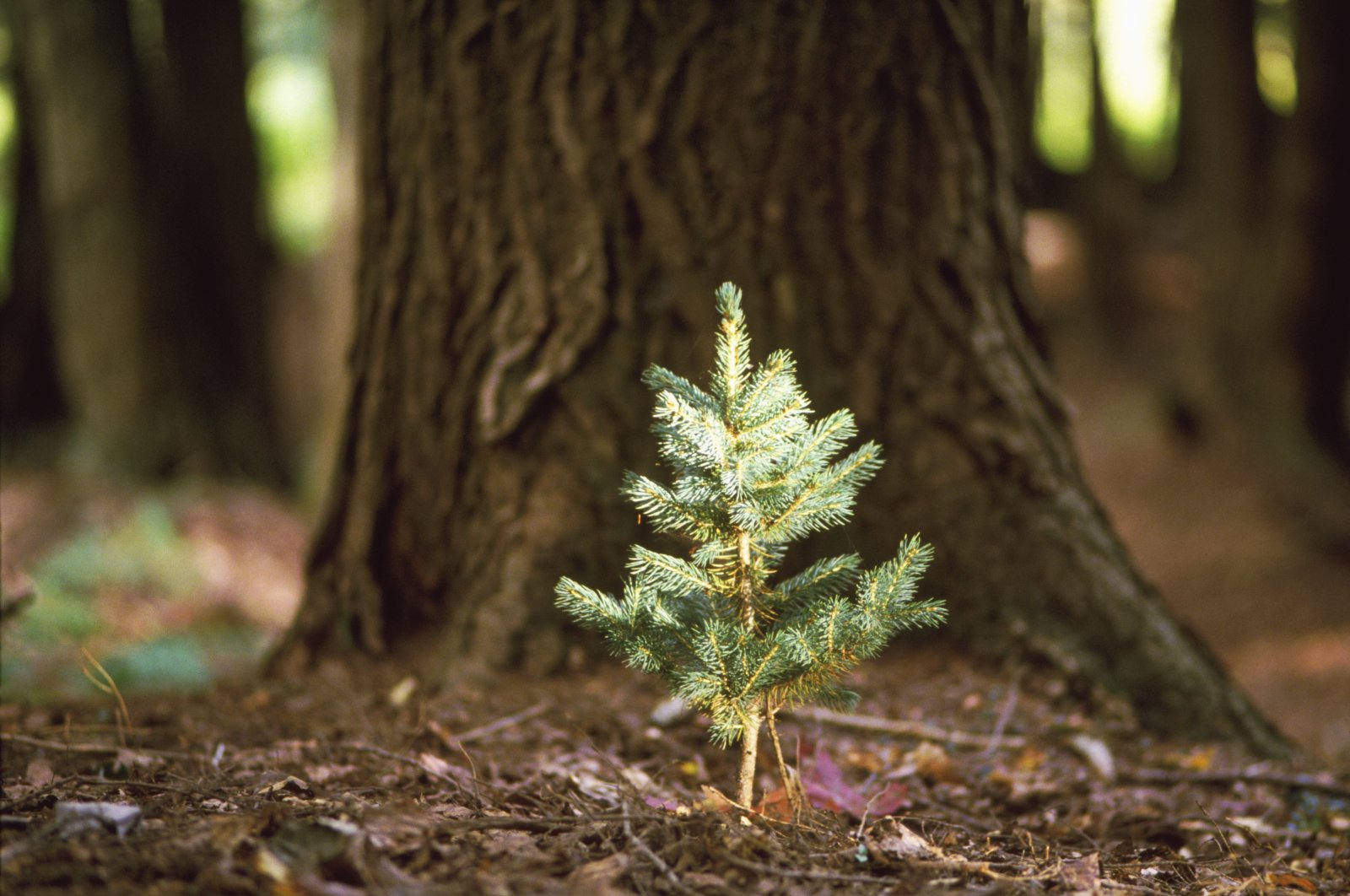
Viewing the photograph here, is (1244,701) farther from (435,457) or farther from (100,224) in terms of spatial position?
(100,224)

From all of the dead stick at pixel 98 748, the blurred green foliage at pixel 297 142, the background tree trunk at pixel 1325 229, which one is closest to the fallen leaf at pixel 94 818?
the dead stick at pixel 98 748

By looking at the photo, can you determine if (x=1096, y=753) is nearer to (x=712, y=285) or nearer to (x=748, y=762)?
(x=748, y=762)

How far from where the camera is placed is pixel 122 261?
739 cm

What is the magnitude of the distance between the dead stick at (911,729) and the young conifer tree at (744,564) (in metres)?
0.78

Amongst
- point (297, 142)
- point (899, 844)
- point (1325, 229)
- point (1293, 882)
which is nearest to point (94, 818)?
point (899, 844)

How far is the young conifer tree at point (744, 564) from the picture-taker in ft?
5.83

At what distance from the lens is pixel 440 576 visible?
3012 mm

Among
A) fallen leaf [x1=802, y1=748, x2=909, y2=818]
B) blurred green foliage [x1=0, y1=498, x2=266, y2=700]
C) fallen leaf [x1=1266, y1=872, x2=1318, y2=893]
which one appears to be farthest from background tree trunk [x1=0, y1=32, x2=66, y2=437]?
fallen leaf [x1=1266, y1=872, x2=1318, y2=893]

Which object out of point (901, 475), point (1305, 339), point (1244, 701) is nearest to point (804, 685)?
point (901, 475)

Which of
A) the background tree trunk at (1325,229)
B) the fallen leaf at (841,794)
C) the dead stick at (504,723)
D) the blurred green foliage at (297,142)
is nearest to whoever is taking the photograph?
the fallen leaf at (841,794)

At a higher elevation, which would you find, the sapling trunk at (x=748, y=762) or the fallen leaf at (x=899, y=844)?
the sapling trunk at (x=748, y=762)

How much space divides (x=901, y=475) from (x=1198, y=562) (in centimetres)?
629

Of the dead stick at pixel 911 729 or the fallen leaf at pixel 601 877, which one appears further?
the dead stick at pixel 911 729

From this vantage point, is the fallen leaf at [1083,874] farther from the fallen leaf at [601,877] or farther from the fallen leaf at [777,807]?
the fallen leaf at [601,877]
